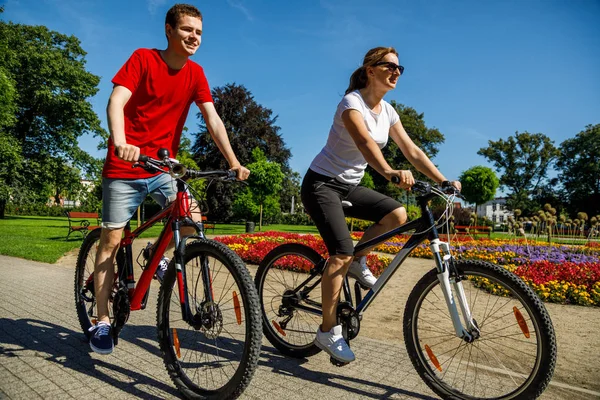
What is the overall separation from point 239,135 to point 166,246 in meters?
39.6

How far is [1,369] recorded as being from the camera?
290 centimetres

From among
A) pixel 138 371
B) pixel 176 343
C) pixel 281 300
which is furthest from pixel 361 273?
pixel 138 371

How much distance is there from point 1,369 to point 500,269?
310cm

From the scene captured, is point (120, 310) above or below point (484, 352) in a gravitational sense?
above

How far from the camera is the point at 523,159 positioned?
198 feet

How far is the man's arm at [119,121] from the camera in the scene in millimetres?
→ 2539

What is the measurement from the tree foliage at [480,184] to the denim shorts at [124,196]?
36811mm

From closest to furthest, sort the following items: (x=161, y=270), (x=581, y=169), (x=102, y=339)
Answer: (x=102, y=339), (x=161, y=270), (x=581, y=169)

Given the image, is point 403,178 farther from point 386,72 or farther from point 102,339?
point 102,339

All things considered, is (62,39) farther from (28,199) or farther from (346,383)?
(346,383)

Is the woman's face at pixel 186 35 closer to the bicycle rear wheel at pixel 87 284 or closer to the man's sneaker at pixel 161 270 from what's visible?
the man's sneaker at pixel 161 270

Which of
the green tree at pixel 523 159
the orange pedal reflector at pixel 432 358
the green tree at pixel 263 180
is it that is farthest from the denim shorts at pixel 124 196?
the green tree at pixel 523 159

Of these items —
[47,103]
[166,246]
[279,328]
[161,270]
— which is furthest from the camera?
[47,103]

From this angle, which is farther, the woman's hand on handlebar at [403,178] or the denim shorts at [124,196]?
the denim shorts at [124,196]
